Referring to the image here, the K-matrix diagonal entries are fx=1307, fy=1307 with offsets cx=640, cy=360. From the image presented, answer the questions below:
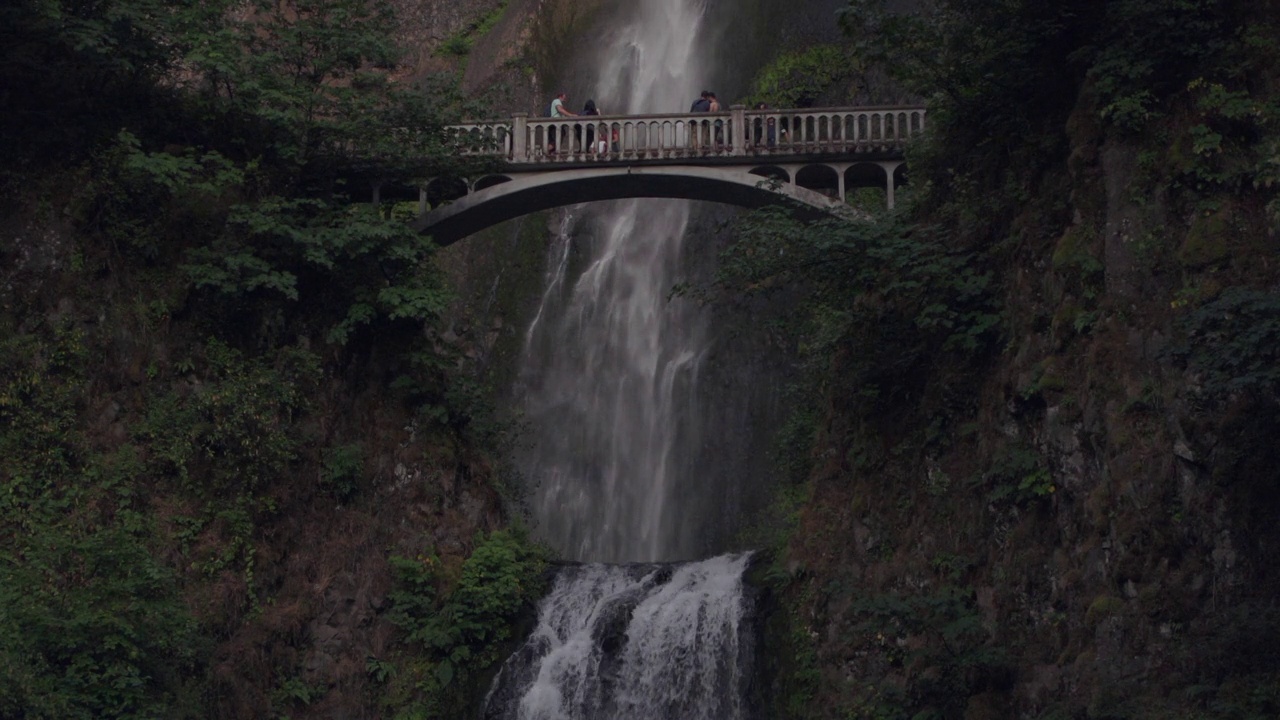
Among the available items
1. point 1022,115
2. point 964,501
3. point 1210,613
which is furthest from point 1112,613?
point 1022,115

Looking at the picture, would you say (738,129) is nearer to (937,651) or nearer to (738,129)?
(738,129)

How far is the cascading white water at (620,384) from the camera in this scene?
27375 millimetres

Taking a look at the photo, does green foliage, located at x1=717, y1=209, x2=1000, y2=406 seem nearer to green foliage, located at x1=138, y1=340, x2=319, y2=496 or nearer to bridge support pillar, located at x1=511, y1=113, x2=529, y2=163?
bridge support pillar, located at x1=511, y1=113, x2=529, y2=163

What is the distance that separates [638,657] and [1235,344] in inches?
369

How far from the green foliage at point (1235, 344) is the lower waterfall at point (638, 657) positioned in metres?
7.81

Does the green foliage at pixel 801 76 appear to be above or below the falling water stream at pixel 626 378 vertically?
above

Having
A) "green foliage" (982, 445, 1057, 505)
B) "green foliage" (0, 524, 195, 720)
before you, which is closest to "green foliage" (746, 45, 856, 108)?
"green foliage" (982, 445, 1057, 505)

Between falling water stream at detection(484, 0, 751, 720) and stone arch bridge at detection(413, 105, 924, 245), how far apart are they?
613 cm

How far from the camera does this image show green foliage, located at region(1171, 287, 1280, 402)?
10.1 meters

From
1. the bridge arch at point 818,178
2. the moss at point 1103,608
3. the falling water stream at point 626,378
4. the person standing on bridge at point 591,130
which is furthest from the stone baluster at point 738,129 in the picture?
the moss at point 1103,608

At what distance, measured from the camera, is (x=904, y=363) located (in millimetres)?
16078

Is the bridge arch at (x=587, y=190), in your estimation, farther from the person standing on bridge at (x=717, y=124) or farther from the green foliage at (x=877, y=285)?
the green foliage at (x=877, y=285)

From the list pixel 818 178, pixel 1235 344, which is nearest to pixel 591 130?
pixel 818 178

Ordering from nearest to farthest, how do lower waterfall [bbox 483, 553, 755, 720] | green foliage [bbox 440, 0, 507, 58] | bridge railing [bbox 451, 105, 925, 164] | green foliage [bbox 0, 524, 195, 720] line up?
1. green foliage [bbox 0, 524, 195, 720]
2. lower waterfall [bbox 483, 553, 755, 720]
3. bridge railing [bbox 451, 105, 925, 164]
4. green foliage [bbox 440, 0, 507, 58]
